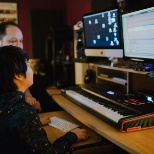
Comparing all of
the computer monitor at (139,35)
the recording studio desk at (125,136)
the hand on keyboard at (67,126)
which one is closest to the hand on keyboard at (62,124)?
the hand on keyboard at (67,126)

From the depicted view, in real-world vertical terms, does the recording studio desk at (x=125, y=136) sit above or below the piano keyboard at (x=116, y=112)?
below

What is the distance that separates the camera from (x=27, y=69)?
1.19m

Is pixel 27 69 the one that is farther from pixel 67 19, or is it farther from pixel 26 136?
pixel 67 19

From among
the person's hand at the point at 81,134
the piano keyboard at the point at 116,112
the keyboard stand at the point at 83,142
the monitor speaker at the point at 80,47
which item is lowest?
the keyboard stand at the point at 83,142

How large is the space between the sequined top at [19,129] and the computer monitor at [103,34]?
1.10 meters

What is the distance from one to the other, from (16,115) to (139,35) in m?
1.02

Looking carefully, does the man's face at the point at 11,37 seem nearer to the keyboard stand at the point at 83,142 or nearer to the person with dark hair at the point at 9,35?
the person with dark hair at the point at 9,35

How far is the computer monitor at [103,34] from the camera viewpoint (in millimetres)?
1947

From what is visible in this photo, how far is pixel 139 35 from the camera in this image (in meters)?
1.67

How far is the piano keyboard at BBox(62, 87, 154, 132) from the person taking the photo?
3.85ft

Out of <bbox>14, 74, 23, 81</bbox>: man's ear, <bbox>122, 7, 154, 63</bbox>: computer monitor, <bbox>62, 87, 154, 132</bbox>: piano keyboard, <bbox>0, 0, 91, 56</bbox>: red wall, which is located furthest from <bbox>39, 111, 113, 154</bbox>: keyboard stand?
<bbox>0, 0, 91, 56</bbox>: red wall

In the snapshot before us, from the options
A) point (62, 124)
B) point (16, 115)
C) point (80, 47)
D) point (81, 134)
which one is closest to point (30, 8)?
point (80, 47)

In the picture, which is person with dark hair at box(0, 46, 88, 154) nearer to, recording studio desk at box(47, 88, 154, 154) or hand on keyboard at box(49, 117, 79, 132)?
recording studio desk at box(47, 88, 154, 154)

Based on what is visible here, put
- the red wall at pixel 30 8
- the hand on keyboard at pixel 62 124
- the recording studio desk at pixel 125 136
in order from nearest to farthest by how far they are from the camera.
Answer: the recording studio desk at pixel 125 136
the hand on keyboard at pixel 62 124
the red wall at pixel 30 8
